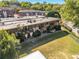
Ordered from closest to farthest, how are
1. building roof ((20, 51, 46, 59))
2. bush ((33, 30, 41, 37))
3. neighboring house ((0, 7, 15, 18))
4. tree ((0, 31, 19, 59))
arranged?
tree ((0, 31, 19, 59)), building roof ((20, 51, 46, 59)), bush ((33, 30, 41, 37)), neighboring house ((0, 7, 15, 18))

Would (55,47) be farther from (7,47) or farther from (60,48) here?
(7,47)

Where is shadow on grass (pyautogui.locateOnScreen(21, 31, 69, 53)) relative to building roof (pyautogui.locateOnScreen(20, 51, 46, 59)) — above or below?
below

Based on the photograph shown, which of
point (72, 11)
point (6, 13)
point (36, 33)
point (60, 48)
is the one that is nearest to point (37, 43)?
point (36, 33)

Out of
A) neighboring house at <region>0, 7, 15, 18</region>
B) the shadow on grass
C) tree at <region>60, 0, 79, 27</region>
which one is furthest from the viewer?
→ neighboring house at <region>0, 7, 15, 18</region>

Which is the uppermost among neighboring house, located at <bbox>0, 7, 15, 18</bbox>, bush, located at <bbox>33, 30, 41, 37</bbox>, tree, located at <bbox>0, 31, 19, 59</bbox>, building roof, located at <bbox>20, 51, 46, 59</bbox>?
tree, located at <bbox>0, 31, 19, 59</bbox>

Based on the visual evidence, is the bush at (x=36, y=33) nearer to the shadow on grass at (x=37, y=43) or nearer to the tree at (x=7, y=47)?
the shadow on grass at (x=37, y=43)

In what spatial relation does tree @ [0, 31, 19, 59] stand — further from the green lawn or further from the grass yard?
the grass yard

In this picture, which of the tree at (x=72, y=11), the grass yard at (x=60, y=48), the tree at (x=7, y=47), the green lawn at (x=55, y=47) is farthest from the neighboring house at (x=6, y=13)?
the tree at (x=7, y=47)

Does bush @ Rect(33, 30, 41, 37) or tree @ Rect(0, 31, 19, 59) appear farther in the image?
bush @ Rect(33, 30, 41, 37)

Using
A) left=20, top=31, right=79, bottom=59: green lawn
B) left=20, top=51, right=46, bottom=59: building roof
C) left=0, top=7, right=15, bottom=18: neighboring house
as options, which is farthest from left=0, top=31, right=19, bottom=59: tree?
left=0, top=7, right=15, bottom=18: neighboring house
